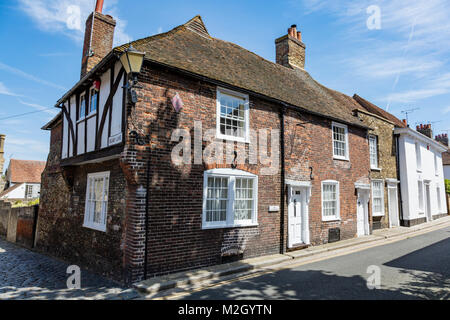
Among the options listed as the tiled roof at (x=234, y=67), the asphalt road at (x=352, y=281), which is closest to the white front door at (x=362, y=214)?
the tiled roof at (x=234, y=67)

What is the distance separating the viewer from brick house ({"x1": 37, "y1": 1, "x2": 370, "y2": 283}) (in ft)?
24.5

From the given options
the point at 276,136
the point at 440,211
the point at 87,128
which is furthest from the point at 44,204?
the point at 440,211

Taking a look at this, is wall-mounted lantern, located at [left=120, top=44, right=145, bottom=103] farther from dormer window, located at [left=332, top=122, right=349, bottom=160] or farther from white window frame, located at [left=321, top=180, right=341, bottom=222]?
dormer window, located at [left=332, top=122, right=349, bottom=160]

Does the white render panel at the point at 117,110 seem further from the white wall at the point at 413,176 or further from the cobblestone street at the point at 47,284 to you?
the white wall at the point at 413,176

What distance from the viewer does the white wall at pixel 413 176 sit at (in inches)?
725

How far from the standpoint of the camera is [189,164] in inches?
323

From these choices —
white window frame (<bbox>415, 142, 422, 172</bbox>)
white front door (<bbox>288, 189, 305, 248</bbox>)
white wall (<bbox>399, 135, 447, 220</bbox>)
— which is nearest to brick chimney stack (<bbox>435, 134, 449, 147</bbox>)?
white wall (<bbox>399, 135, 447, 220</bbox>)

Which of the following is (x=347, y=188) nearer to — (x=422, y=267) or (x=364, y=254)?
(x=364, y=254)

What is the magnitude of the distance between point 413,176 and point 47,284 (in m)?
21.6

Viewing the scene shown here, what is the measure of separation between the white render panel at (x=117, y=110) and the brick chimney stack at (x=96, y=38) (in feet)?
14.1

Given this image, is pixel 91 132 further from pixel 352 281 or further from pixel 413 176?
pixel 413 176

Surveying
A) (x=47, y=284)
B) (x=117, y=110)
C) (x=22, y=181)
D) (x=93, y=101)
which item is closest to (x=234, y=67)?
(x=117, y=110)

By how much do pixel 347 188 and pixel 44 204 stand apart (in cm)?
1498
